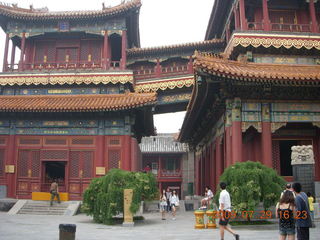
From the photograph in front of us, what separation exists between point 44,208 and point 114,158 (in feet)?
15.7

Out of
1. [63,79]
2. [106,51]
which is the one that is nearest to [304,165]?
[106,51]

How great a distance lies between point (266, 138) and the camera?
1705cm

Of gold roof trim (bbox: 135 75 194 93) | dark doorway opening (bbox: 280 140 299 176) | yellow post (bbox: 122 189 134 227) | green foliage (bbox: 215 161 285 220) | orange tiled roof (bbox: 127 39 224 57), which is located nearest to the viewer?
green foliage (bbox: 215 161 285 220)

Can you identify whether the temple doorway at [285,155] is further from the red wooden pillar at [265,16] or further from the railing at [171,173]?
the railing at [171,173]

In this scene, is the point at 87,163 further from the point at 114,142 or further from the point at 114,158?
the point at 114,142

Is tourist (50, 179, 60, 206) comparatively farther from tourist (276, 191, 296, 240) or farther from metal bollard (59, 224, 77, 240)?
tourist (276, 191, 296, 240)

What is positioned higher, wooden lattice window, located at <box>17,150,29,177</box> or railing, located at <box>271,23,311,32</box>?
railing, located at <box>271,23,311,32</box>

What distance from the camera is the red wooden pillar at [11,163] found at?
22.3 metres

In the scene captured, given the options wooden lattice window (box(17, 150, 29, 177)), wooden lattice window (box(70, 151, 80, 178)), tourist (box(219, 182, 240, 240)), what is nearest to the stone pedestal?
tourist (box(219, 182, 240, 240))

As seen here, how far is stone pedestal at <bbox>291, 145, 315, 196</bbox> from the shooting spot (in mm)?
14758

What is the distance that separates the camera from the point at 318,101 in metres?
17.6

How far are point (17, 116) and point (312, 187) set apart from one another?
17.0 metres

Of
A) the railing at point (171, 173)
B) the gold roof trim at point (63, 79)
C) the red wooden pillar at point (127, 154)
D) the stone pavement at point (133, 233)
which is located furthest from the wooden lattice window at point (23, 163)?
the railing at point (171, 173)

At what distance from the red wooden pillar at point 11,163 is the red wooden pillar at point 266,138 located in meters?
14.5
